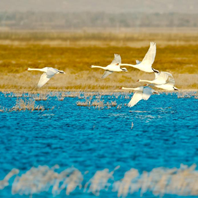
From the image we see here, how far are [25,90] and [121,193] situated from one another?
2204 cm

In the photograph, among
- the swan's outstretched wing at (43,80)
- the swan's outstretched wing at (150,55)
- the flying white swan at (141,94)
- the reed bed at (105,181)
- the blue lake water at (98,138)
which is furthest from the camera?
the swan's outstretched wing at (43,80)

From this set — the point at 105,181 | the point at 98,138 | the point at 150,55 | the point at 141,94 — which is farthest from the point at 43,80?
the point at 105,181

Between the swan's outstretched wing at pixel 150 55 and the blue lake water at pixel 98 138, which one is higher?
the swan's outstretched wing at pixel 150 55

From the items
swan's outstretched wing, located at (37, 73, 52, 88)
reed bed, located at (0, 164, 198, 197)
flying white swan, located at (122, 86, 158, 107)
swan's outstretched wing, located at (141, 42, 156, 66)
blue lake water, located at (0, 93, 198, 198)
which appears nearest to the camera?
reed bed, located at (0, 164, 198, 197)

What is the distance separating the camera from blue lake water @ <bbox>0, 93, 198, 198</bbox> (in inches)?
507

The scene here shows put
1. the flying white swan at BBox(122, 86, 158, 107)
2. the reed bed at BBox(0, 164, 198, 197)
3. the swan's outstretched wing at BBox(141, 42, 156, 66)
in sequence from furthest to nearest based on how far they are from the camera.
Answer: the swan's outstretched wing at BBox(141, 42, 156, 66)
the flying white swan at BBox(122, 86, 158, 107)
the reed bed at BBox(0, 164, 198, 197)

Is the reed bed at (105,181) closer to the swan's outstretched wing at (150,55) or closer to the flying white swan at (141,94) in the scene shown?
the flying white swan at (141,94)

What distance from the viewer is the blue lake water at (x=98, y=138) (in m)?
12.9

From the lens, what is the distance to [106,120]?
809 inches

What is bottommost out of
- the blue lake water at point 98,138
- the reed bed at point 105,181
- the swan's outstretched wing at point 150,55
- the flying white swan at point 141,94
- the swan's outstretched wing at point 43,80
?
the reed bed at point 105,181

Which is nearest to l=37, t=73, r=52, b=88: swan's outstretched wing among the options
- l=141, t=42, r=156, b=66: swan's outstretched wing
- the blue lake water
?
the blue lake water

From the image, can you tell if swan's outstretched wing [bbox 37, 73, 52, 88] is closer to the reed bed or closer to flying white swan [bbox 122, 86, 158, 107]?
flying white swan [bbox 122, 86, 158, 107]

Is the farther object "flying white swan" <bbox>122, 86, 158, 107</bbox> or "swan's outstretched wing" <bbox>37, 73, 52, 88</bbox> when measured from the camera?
"swan's outstretched wing" <bbox>37, 73, 52, 88</bbox>

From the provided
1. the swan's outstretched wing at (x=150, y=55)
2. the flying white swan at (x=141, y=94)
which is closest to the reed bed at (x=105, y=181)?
the flying white swan at (x=141, y=94)
